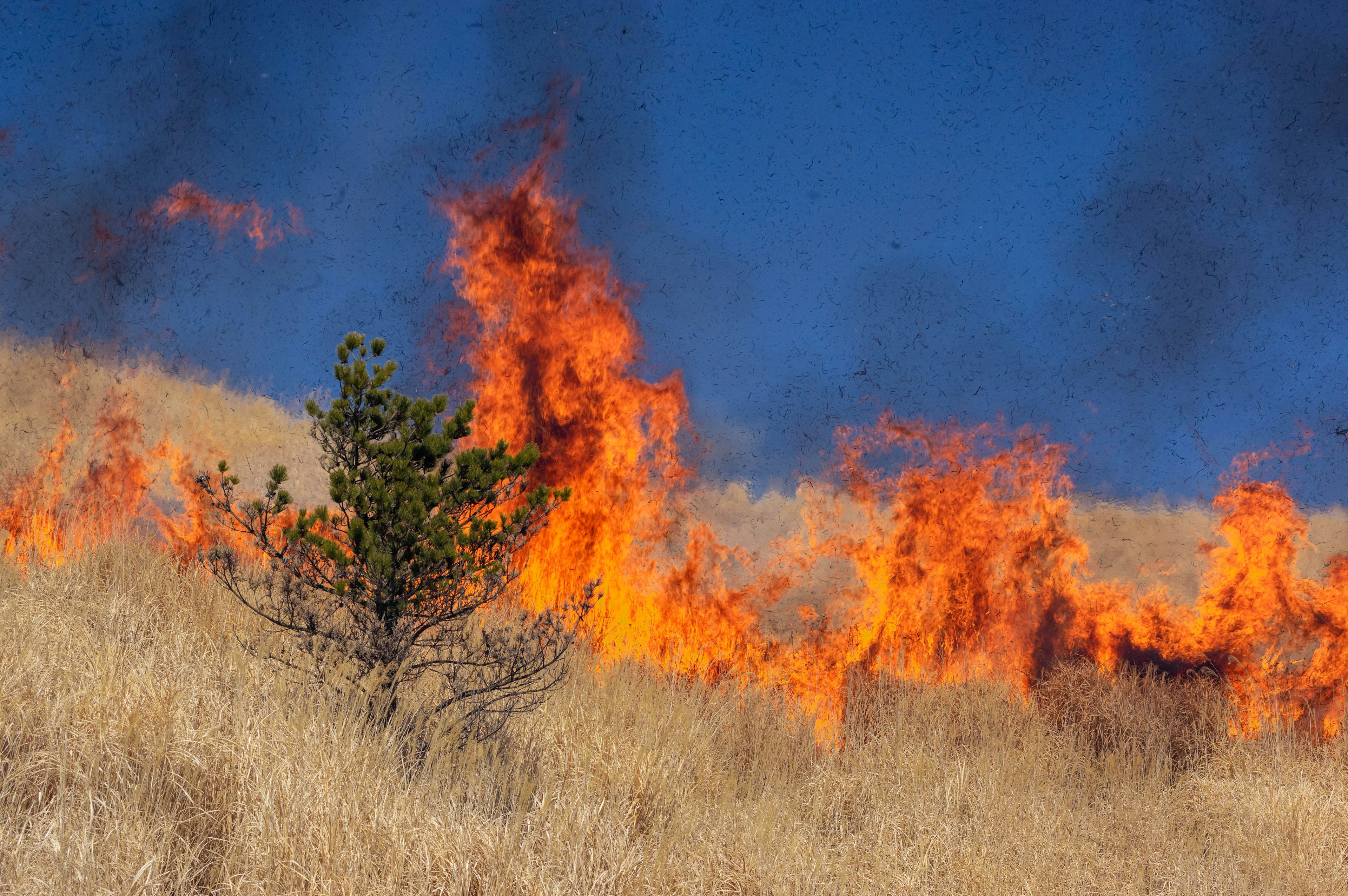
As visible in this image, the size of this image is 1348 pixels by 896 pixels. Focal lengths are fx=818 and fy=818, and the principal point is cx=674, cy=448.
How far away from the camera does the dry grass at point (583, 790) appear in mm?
3477

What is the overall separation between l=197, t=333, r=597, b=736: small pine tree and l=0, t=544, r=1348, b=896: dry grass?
0.38 metres

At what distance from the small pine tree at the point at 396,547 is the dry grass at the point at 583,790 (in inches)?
15.1

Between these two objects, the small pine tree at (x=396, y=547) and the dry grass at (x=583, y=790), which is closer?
the dry grass at (x=583, y=790)

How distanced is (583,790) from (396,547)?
1883 mm

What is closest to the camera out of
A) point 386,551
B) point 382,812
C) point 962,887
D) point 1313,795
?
point 382,812

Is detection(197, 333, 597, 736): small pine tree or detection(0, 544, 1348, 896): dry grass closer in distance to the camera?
detection(0, 544, 1348, 896): dry grass

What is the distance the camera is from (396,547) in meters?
5.19

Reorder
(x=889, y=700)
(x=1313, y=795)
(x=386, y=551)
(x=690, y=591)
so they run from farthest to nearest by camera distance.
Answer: (x=690, y=591)
(x=889, y=700)
(x=1313, y=795)
(x=386, y=551)

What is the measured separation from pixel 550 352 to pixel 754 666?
15.4 ft

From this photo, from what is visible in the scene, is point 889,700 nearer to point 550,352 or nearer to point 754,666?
point 754,666

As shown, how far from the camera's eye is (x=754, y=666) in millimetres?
8703

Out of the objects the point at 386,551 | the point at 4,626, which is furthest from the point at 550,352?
the point at 4,626

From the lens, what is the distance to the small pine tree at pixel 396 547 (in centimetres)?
508

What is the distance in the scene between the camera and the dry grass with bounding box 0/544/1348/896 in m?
3.48
